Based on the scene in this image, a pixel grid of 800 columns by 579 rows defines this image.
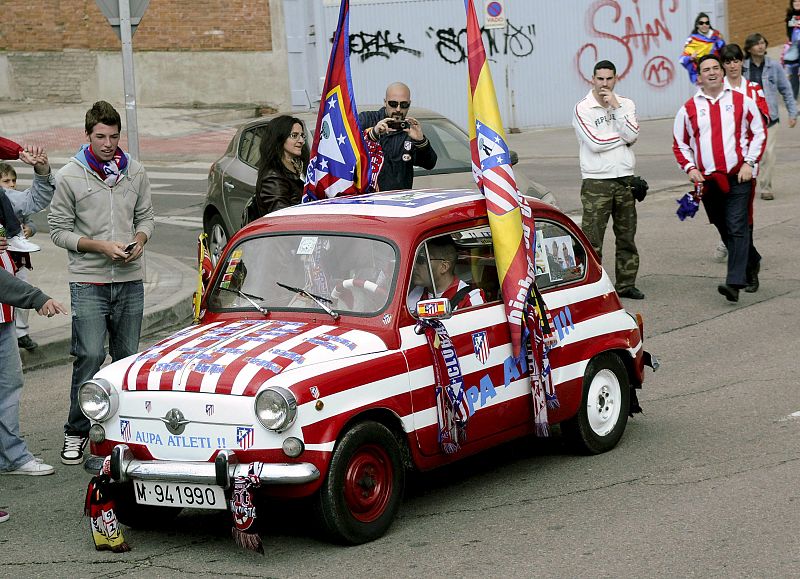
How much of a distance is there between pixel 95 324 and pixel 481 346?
2.48 m

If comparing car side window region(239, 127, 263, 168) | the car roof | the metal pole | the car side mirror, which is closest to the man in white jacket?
car side window region(239, 127, 263, 168)

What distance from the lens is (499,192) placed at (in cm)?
721

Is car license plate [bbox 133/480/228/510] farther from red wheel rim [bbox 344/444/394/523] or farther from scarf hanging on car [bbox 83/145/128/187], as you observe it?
scarf hanging on car [bbox 83/145/128/187]

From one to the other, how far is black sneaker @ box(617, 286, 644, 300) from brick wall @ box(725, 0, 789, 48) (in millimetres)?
16622

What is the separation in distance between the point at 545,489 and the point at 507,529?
716 mm

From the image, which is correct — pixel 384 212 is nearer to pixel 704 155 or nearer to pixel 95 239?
pixel 95 239

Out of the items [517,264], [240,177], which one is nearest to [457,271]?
[517,264]

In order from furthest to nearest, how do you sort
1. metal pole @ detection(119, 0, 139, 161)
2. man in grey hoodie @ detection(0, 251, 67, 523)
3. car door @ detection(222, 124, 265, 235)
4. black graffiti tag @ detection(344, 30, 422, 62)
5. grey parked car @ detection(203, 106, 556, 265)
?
black graffiti tag @ detection(344, 30, 422, 62) < car door @ detection(222, 124, 265, 235) < grey parked car @ detection(203, 106, 556, 265) < metal pole @ detection(119, 0, 139, 161) < man in grey hoodie @ detection(0, 251, 67, 523)

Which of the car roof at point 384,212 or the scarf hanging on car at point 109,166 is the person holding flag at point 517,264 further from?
the scarf hanging on car at point 109,166

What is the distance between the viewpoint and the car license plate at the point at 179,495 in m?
5.89

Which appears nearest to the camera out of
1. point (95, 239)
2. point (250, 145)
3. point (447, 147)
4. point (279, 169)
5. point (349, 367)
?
point (349, 367)

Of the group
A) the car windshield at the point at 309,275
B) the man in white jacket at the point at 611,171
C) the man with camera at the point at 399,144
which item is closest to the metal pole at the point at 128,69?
the man with camera at the point at 399,144

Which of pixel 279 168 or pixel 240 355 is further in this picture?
pixel 279 168

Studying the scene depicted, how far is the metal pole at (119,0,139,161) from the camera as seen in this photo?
11742 millimetres
